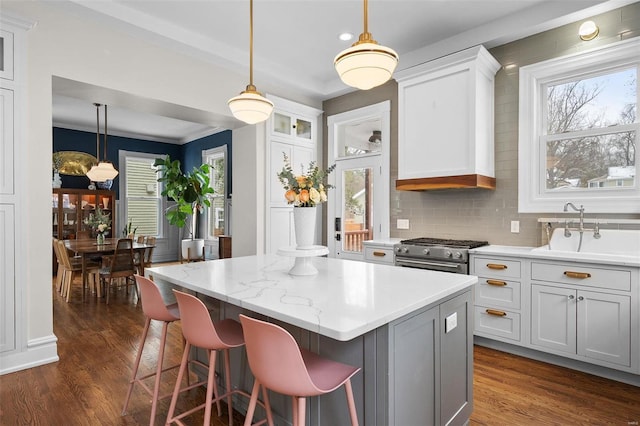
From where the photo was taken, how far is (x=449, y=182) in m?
3.62

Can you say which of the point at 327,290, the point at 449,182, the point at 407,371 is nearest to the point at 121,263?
the point at 327,290

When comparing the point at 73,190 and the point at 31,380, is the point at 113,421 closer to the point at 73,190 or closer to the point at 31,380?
the point at 31,380

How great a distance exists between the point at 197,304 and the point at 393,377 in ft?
3.13

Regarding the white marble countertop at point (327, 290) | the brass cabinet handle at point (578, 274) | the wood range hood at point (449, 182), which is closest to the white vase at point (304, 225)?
the white marble countertop at point (327, 290)

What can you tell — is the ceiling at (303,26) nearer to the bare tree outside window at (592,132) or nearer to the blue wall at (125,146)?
the bare tree outside window at (592,132)

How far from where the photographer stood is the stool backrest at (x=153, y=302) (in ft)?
6.94

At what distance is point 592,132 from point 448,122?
1.25 m

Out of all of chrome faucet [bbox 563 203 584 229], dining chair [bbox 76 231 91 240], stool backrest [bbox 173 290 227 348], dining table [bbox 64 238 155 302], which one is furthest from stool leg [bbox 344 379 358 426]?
dining chair [bbox 76 231 91 240]

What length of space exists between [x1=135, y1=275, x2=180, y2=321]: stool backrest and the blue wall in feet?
17.3

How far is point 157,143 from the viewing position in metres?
8.75

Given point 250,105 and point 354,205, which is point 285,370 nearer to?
point 250,105

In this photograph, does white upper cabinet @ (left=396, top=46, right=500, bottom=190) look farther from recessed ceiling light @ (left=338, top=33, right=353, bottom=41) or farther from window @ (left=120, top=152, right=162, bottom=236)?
window @ (left=120, top=152, right=162, bottom=236)

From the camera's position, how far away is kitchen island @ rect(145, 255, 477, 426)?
1.47 meters

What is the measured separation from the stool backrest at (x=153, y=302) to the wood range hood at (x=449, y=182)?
278 centimetres
